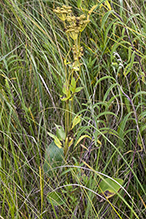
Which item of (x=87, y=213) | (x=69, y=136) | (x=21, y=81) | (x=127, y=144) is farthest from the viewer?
(x=21, y=81)

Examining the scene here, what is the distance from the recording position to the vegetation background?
0.86 meters

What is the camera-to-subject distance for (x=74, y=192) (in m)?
0.88

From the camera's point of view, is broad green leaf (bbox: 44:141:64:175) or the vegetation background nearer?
the vegetation background

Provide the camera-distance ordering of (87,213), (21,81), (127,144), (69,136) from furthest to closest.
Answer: (21,81) → (127,144) → (69,136) → (87,213)

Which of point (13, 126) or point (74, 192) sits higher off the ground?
point (13, 126)

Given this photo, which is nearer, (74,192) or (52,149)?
(74,192)

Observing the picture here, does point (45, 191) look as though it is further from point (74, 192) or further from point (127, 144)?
point (127, 144)

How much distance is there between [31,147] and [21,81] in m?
0.40

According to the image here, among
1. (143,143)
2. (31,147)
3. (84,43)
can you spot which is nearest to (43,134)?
(31,147)

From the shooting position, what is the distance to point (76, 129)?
3.39 ft

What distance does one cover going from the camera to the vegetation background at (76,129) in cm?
86

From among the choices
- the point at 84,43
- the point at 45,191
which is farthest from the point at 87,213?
the point at 84,43

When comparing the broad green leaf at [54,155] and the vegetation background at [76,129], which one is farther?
the broad green leaf at [54,155]

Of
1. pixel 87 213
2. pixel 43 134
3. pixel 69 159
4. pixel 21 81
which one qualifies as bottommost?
pixel 87 213
